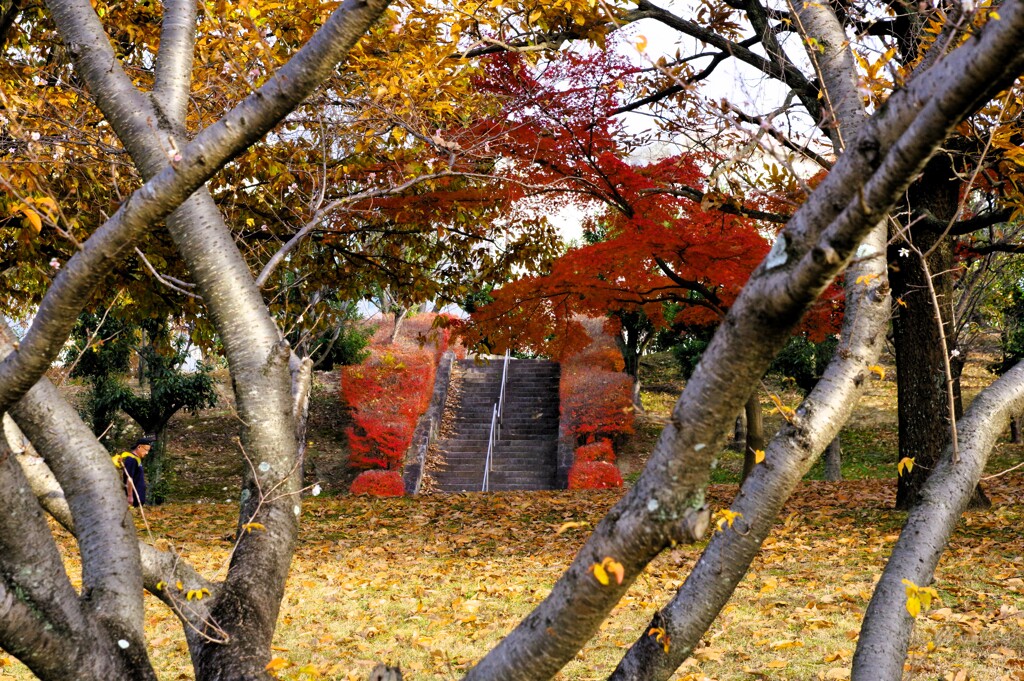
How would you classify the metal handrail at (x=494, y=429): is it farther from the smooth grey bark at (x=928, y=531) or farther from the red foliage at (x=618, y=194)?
the smooth grey bark at (x=928, y=531)

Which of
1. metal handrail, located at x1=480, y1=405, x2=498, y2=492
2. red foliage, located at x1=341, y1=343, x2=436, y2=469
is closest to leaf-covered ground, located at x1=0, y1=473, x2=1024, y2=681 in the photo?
metal handrail, located at x1=480, y1=405, x2=498, y2=492

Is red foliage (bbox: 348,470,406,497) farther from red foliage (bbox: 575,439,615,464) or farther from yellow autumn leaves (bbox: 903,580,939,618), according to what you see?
yellow autumn leaves (bbox: 903,580,939,618)

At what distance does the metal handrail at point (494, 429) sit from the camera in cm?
1880

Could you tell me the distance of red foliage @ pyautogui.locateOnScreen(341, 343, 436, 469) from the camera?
20.3 meters

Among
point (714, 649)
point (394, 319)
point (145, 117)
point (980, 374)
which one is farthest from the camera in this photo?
point (394, 319)

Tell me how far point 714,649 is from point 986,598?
2298 millimetres

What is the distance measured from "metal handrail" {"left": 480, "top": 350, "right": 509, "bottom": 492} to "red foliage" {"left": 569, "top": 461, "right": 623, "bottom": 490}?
6.54 feet

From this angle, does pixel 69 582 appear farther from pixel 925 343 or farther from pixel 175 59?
pixel 925 343

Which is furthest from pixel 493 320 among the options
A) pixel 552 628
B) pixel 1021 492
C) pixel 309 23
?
pixel 552 628

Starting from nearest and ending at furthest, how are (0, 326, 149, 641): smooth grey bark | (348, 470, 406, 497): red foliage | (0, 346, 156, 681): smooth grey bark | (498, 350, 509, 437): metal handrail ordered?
(0, 346, 156, 681): smooth grey bark → (0, 326, 149, 641): smooth grey bark → (348, 470, 406, 497): red foliage → (498, 350, 509, 437): metal handrail

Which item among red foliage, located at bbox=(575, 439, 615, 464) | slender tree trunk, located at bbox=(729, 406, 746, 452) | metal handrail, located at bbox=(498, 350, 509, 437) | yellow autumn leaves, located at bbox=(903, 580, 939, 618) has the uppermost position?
metal handrail, located at bbox=(498, 350, 509, 437)

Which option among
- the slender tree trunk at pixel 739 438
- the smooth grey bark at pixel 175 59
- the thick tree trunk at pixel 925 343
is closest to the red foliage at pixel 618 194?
the thick tree trunk at pixel 925 343

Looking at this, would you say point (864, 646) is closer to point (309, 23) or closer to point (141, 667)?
point (141, 667)

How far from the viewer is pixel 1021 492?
10.1 m
